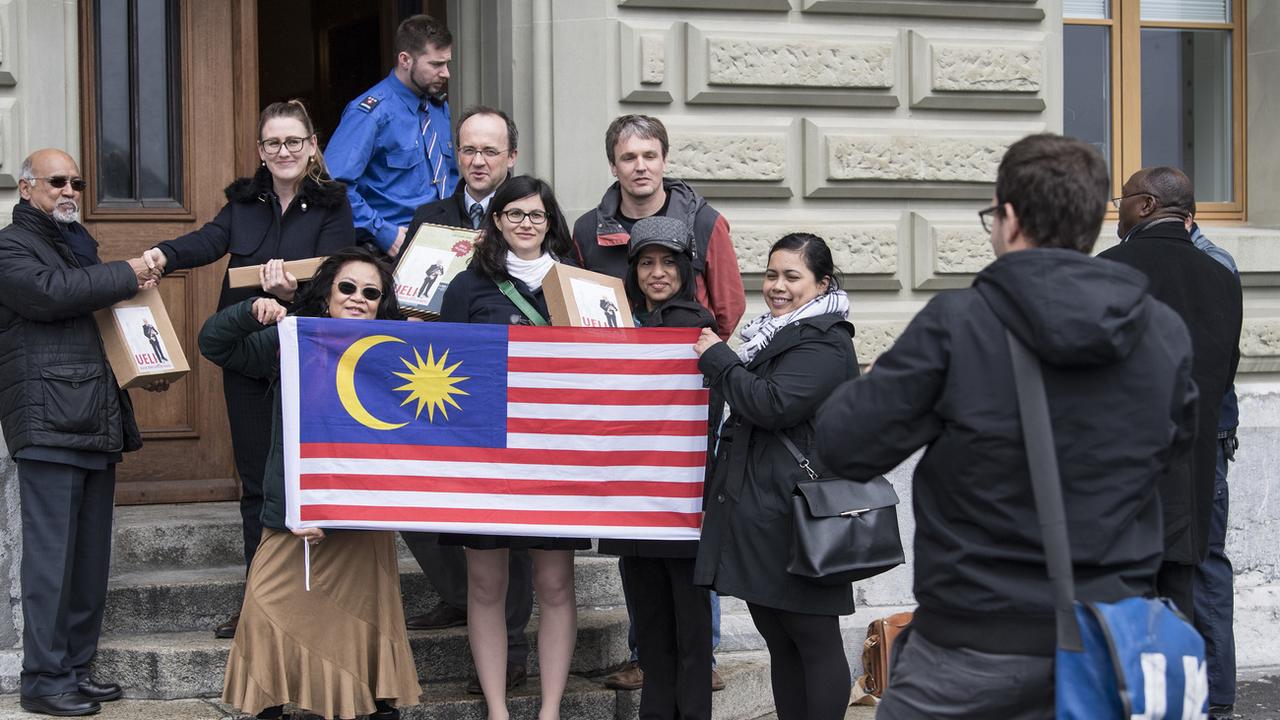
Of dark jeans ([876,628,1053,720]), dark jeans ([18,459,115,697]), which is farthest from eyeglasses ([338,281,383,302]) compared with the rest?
dark jeans ([876,628,1053,720])

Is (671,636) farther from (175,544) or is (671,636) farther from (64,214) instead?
(64,214)

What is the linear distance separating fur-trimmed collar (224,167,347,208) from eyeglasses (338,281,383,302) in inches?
25.9

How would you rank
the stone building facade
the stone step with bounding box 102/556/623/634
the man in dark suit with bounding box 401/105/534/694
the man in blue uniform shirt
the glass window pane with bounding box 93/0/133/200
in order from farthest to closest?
the glass window pane with bounding box 93/0/133/200 < the stone building facade < the man in blue uniform shirt < the stone step with bounding box 102/556/623/634 < the man in dark suit with bounding box 401/105/534/694

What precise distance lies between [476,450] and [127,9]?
10.2 feet

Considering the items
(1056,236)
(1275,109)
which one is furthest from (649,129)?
(1275,109)

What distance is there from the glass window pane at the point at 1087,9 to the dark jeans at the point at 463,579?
13.8 ft

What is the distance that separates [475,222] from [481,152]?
25cm

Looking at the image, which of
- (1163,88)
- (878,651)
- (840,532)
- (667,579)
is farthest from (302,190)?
(1163,88)

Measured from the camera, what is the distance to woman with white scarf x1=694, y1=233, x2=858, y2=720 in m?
4.54

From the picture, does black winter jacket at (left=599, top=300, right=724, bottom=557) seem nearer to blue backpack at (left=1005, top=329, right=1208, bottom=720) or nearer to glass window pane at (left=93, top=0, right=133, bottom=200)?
blue backpack at (left=1005, top=329, right=1208, bottom=720)

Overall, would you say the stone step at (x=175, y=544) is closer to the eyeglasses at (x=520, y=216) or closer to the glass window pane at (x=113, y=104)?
the glass window pane at (x=113, y=104)

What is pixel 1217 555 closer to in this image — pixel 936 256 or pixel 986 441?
pixel 936 256

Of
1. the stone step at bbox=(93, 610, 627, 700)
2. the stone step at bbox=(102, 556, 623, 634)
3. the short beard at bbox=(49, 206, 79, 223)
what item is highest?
the short beard at bbox=(49, 206, 79, 223)

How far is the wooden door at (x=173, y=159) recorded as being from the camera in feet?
22.6
